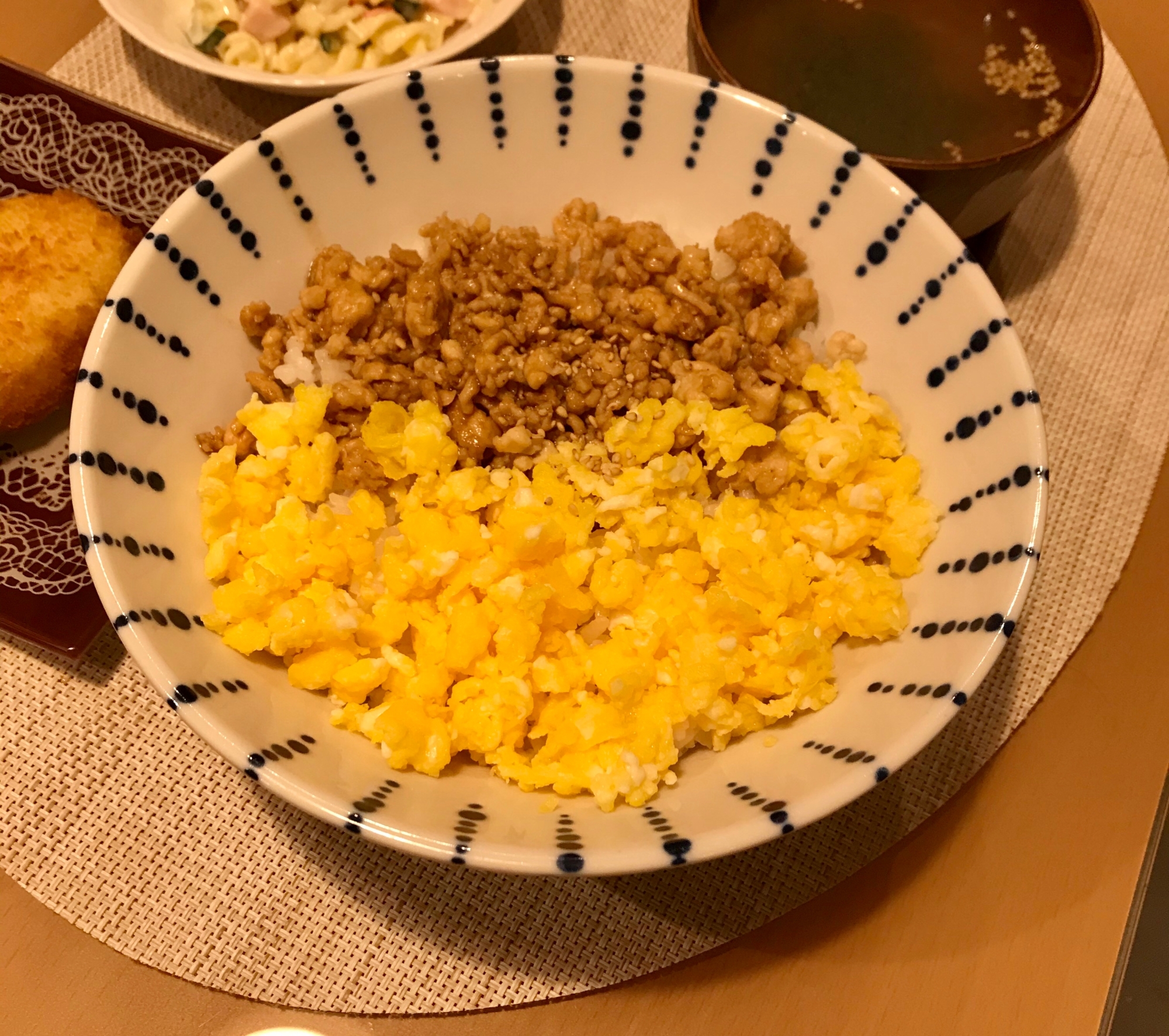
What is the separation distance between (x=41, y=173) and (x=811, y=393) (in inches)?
53.6

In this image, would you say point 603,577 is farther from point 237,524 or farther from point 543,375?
point 237,524

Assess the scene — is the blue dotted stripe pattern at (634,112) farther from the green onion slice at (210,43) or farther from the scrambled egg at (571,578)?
the green onion slice at (210,43)

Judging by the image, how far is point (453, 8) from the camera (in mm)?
1568

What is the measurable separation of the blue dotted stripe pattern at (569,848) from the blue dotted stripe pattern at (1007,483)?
1.98 feet

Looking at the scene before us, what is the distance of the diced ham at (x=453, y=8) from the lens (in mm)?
1562

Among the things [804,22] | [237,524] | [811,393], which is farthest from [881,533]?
[804,22]

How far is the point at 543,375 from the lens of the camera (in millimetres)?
1196

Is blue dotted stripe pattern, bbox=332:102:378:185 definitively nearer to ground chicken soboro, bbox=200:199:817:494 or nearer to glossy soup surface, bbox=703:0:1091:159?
ground chicken soboro, bbox=200:199:817:494

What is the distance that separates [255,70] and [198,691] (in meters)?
1.12

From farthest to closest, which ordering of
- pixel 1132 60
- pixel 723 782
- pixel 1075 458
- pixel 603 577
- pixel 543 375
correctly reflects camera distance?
1. pixel 1132 60
2. pixel 1075 458
3. pixel 543 375
4. pixel 603 577
5. pixel 723 782

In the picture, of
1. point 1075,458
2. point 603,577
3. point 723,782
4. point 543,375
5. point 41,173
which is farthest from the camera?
point 41,173

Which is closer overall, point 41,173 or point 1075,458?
point 1075,458

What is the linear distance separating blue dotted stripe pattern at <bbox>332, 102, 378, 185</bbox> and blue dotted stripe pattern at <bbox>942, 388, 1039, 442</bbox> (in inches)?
34.1

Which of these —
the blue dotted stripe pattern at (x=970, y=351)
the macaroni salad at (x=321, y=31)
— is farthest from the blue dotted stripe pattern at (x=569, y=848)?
the macaroni salad at (x=321, y=31)
